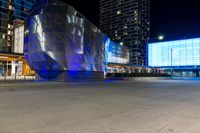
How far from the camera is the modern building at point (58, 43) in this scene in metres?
29.7

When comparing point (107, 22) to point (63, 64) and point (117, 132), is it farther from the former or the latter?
point (117, 132)

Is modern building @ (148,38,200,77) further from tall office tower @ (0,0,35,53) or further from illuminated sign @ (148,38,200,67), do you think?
tall office tower @ (0,0,35,53)

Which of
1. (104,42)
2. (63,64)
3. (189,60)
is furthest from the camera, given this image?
(189,60)

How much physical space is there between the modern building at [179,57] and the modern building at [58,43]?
66561mm

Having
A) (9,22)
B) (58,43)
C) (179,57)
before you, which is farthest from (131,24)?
(58,43)

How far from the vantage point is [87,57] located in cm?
3284

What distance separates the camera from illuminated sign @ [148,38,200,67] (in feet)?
301

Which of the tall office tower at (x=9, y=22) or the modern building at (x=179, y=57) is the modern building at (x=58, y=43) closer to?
the tall office tower at (x=9, y=22)

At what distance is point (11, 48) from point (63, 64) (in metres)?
51.1

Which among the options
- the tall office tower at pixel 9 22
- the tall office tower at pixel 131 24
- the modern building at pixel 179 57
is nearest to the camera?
the tall office tower at pixel 9 22

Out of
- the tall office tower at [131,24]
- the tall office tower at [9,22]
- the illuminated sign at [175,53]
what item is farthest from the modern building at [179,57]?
the tall office tower at [9,22]

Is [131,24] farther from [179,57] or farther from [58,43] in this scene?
[58,43]

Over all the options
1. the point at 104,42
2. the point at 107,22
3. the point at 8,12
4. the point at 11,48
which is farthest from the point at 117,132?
the point at 107,22

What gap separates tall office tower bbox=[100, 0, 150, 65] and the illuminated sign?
105 feet
